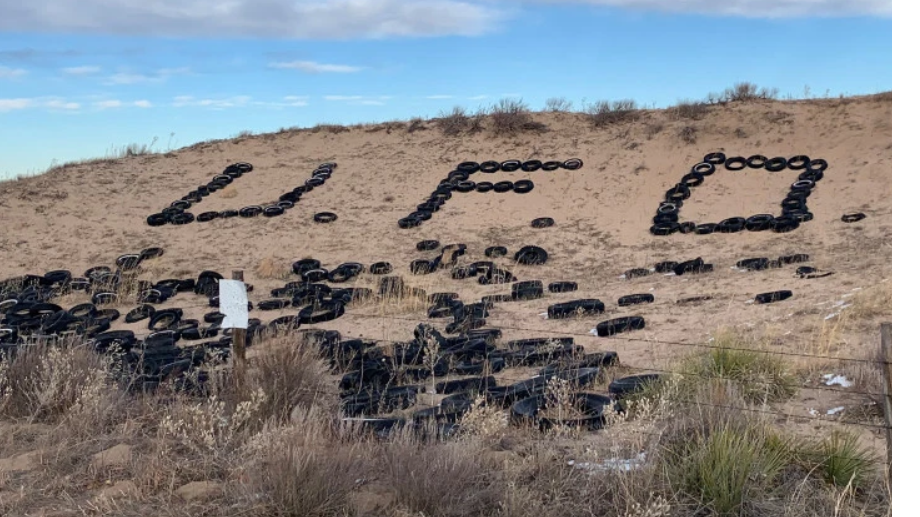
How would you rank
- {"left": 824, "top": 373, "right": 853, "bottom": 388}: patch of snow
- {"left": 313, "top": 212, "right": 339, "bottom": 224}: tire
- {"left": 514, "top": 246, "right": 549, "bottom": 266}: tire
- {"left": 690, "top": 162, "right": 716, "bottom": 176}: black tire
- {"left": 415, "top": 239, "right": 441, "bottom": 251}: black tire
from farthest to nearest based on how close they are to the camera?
{"left": 690, "top": 162, "right": 716, "bottom": 176}: black tire
{"left": 313, "top": 212, "right": 339, "bottom": 224}: tire
{"left": 415, "top": 239, "right": 441, "bottom": 251}: black tire
{"left": 514, "top": 246, "right": 549, "bottom": 266}: tire
{"left": 824, "top": 373, "right": 853, "bottom": 388}: patch of snow

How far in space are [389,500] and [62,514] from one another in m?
1.89

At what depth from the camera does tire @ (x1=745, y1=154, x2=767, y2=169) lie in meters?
25.6

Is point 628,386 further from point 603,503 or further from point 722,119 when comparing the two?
point 722,119

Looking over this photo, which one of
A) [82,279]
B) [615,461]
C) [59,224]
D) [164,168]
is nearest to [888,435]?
[615,461]

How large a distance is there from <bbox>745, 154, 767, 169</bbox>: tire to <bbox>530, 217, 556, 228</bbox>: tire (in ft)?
21.0

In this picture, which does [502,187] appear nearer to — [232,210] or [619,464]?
[232,210]

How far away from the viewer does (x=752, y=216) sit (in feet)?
70.4

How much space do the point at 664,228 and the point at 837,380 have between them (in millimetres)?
13960

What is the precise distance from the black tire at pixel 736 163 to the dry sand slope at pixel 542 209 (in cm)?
22

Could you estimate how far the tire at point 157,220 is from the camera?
25.0 metres

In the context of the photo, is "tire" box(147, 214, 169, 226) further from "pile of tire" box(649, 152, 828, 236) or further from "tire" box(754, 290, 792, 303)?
"tire" box(754, 290, 792, 303)

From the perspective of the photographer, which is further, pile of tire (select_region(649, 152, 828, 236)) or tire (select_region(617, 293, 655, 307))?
pile of tire (select_region(649, 152, 828, 236))

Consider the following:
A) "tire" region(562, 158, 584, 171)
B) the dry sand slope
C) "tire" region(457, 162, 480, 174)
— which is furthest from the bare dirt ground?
"tire" region(457, 162, 480, 174)

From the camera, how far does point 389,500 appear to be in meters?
5.02
